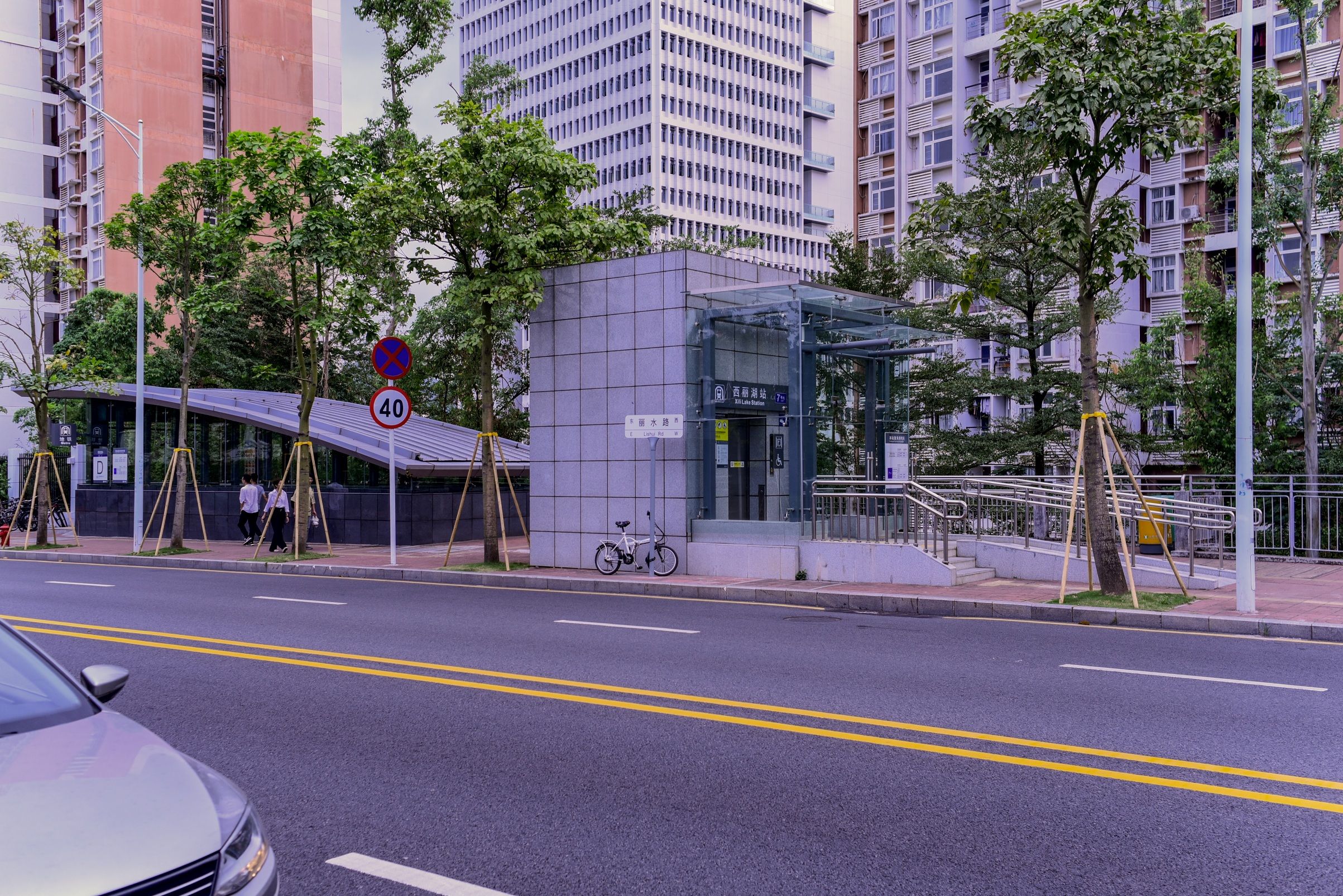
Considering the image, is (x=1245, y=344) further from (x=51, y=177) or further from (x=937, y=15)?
(x=51, y=177)

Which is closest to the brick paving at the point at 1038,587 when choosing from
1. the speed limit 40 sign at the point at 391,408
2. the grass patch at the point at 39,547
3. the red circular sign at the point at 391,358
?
the speed limit 40 sign at the point at 391,408

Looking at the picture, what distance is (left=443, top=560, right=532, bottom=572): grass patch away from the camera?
19.3 metres

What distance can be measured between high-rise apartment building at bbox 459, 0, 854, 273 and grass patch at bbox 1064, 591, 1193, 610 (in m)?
96.1

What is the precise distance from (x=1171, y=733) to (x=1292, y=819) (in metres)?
1.68

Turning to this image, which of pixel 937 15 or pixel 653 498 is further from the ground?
pixel 937 15

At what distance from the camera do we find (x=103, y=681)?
14.7 ft

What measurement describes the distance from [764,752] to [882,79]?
5169 cm

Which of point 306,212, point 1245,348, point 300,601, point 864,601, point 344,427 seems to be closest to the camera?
point 1245,348

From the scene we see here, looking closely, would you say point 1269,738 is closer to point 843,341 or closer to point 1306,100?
point 843,341

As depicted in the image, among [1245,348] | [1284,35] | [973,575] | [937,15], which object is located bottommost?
[973,575]

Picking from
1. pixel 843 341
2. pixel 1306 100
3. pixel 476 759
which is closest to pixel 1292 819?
pixel 476 759

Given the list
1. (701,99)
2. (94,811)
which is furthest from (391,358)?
(701,99)

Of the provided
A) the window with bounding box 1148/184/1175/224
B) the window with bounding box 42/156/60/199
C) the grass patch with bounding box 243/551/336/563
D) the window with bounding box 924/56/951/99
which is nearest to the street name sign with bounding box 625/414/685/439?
the grass patch with bounding box 243/551/336/563

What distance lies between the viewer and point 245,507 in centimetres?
2817
